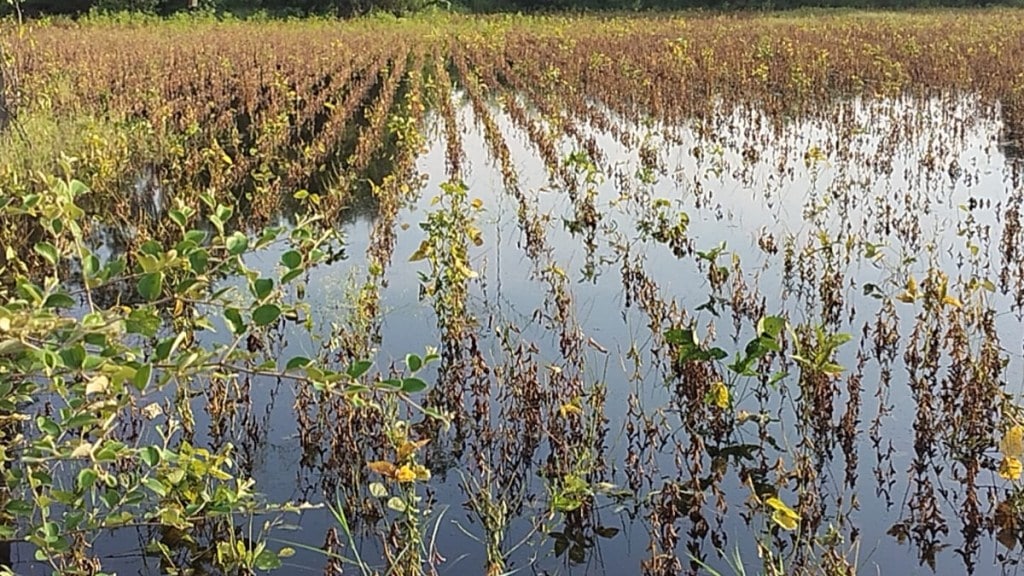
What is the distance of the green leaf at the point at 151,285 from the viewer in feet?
5.78

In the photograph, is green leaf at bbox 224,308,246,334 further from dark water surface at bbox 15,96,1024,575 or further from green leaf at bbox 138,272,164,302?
dark water surface at bbox 15,96,1024,575

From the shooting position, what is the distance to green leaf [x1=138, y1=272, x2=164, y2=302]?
5.78 ft

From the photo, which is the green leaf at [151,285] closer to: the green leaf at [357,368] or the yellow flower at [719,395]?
the green leaf at [357,368]

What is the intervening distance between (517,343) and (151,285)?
122 inches

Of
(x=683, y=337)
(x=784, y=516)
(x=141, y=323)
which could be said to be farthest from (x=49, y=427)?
(x=683, y=337)

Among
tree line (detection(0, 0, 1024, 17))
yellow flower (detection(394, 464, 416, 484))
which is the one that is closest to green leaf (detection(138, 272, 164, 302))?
yellow flower (detection(394, 464, 416, 484))

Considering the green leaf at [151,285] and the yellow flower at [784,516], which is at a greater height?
the green leaf at [151,285]

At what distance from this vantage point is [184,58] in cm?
1739

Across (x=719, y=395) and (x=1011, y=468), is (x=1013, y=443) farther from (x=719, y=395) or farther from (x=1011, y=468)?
(x=719, y=395)

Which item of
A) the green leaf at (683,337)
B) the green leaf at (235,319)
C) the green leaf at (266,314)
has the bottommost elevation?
the green leaf at (683,337)

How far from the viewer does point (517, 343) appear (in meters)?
4.80

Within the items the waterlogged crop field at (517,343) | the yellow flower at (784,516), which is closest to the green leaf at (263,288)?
the waterlogged crop field at (517,343)

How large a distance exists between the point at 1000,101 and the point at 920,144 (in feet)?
9.37

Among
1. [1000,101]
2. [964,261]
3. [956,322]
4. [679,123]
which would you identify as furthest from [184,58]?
[956,322]
